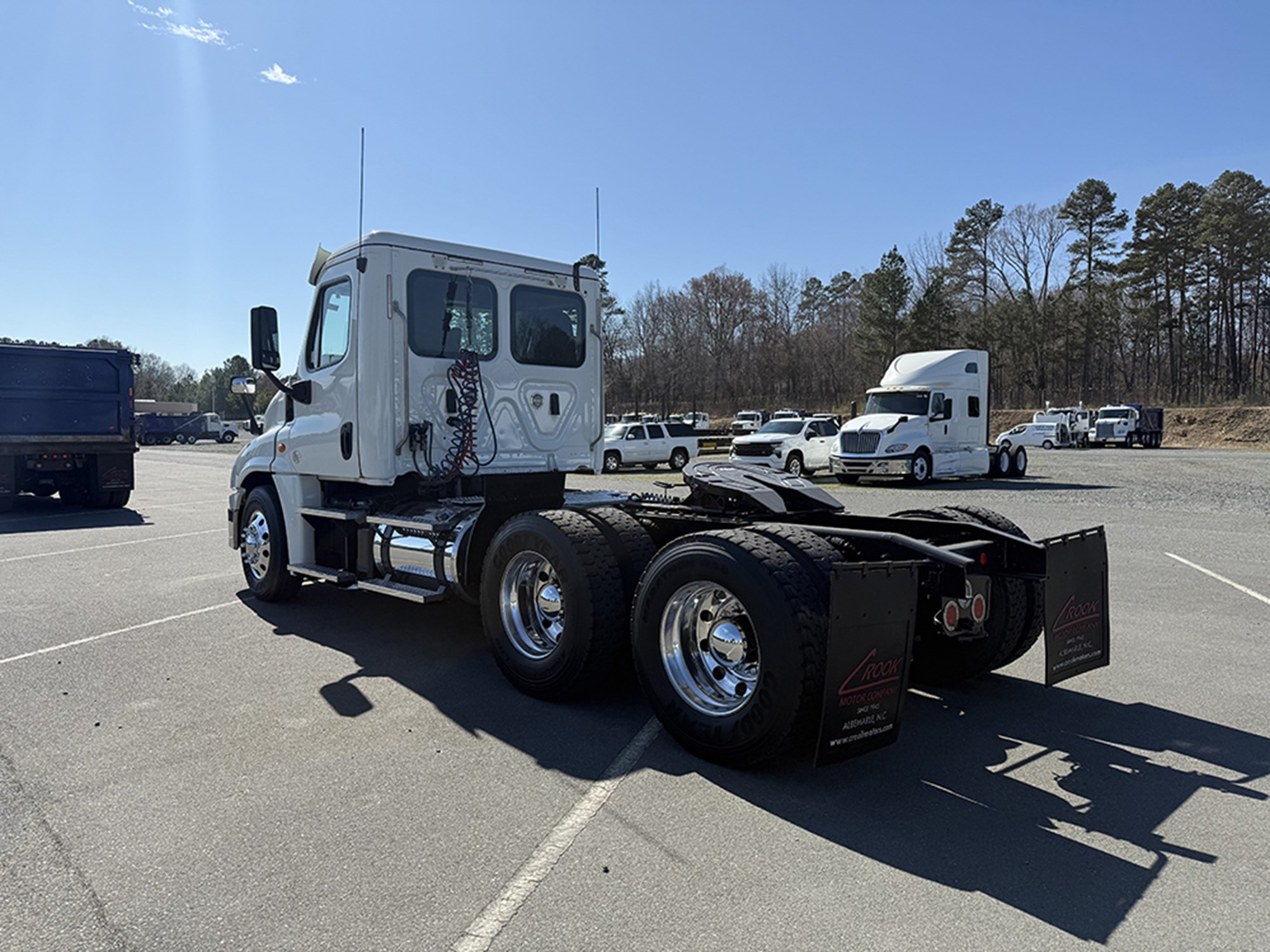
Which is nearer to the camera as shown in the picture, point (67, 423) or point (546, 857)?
point (546, 857)

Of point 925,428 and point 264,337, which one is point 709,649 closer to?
point 264,337

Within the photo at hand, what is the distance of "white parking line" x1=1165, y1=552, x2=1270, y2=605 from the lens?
8070mm

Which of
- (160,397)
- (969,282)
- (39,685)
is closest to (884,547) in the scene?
(39,685)

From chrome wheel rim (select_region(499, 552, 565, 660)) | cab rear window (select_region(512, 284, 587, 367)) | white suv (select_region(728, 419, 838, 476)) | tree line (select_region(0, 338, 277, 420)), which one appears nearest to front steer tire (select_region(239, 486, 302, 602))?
cab rear window (select_region(512, 284, 587, 367))

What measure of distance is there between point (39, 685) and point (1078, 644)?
20.0 ft

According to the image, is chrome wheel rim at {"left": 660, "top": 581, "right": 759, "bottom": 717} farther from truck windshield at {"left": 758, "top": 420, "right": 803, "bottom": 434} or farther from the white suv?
truck windshield at {"left": 758, "top": 420, "right": 803, "bottom": 434}

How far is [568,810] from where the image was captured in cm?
368

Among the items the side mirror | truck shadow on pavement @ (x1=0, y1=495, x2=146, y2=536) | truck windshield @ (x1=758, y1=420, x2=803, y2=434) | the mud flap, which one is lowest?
truck shadow on pavement @ (x1=0, y1=495, x2=146, y2=536)

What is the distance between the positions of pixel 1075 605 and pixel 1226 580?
225 inches

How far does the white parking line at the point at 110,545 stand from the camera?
10859 millimetres

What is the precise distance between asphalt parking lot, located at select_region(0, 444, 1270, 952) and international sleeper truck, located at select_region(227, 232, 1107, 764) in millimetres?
361

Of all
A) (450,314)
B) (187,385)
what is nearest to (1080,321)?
(450,314)

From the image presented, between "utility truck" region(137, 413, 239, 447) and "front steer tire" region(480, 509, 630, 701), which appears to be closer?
"front steer tire" region(480, 509, 630, 701)

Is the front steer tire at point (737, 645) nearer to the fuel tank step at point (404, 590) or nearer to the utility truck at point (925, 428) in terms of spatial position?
the fuel tank step at point (404, 590)
